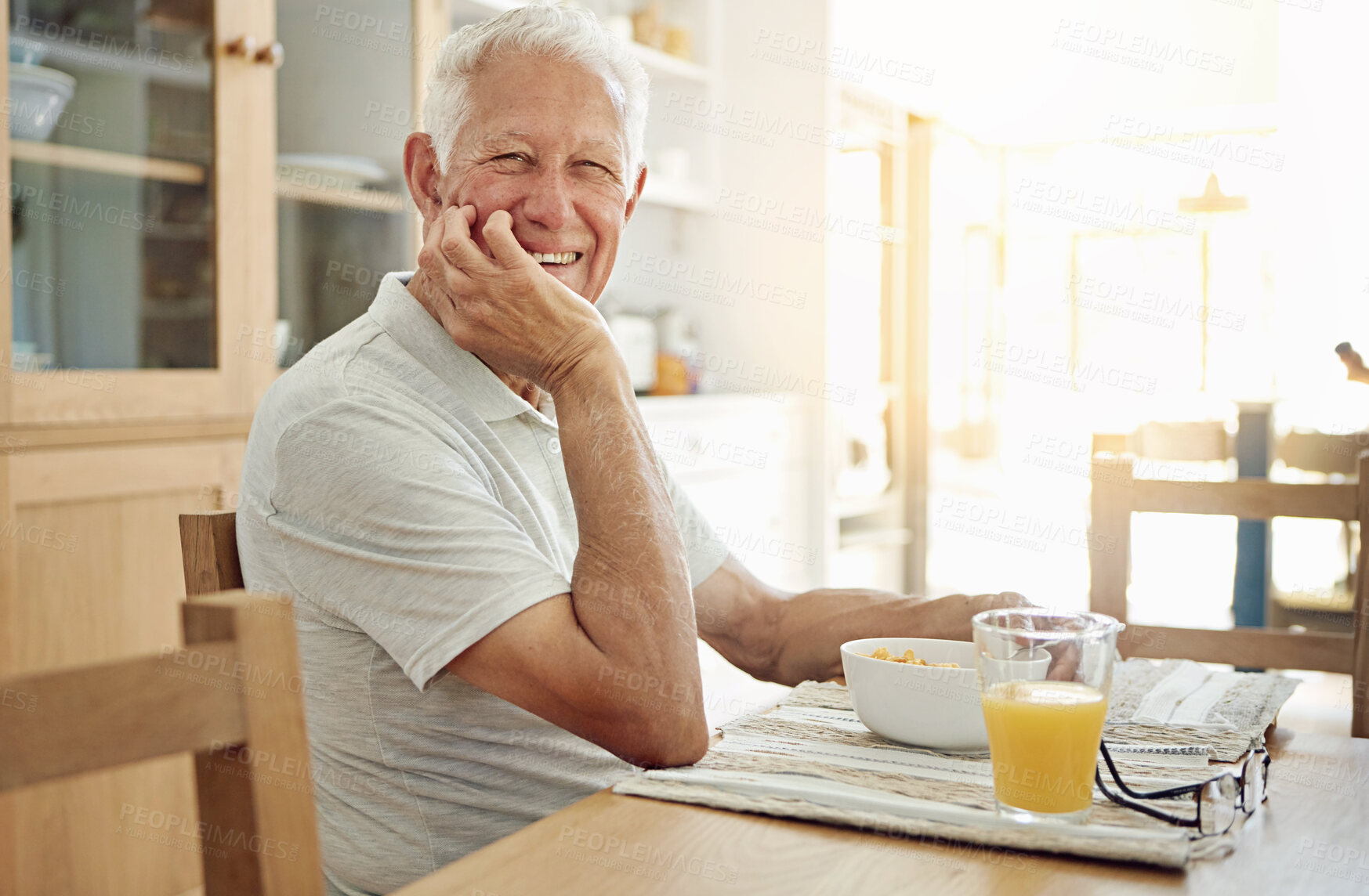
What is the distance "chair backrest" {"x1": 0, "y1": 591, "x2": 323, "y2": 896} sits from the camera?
447mm

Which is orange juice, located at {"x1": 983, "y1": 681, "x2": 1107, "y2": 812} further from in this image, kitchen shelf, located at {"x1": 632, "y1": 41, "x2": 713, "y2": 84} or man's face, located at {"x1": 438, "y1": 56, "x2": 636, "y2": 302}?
kitchen shelf, located at {"x1": 632, "y1": 41, "x2": 713, "y2": 84}

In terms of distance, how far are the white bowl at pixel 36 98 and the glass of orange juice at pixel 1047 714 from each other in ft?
5.21

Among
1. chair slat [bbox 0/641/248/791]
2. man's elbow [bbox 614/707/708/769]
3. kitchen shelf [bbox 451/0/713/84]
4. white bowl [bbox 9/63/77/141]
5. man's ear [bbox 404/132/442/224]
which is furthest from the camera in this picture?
→ kitchen shelf [bbox 451/0/713/84]

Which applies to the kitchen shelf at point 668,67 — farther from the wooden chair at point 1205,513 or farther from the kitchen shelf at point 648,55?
the wooden chair at point 1205,513

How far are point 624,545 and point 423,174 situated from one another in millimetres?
→ 566

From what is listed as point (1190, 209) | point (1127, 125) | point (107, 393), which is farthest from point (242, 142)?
point (1127, 125)

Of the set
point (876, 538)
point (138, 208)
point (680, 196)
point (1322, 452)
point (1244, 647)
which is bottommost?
point (876, 538)

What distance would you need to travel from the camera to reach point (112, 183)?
1.83 m

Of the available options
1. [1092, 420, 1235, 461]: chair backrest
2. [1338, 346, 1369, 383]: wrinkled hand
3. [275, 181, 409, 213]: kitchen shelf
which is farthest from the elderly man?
[1092, 420, 1235, 461]: chair backrest

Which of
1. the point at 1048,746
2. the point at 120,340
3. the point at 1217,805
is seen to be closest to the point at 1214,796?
the point at 1217,805

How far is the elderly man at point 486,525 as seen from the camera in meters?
0.86

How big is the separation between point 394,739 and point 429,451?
240 millimetres

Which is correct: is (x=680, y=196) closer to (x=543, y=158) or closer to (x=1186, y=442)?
(x=1186, y=442)

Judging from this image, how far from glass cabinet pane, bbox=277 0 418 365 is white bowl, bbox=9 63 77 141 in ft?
1.31
